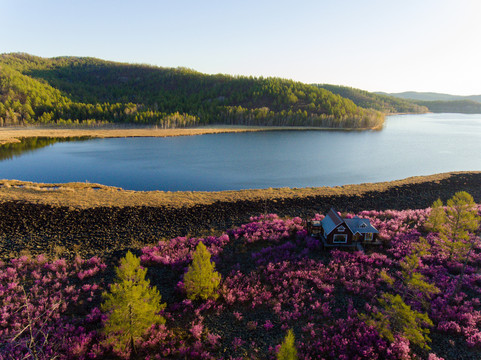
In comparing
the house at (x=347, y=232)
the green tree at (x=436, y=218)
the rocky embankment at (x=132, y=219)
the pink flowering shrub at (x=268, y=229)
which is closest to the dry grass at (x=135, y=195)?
the rocky embankment at (x=132, y=219)

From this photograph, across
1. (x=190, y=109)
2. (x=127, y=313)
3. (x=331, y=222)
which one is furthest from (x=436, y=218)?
(x=190, y=109)

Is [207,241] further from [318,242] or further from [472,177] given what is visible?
[472,177]

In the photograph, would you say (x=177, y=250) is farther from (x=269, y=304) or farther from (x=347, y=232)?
(x=347, y=232)

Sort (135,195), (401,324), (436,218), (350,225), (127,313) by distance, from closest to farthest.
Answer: (127,313) < (401,324) < (350,225) < (436,218) < (135,195)

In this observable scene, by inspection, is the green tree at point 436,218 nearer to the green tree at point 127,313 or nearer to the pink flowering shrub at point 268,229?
the pink flowering shrub at point 268,229

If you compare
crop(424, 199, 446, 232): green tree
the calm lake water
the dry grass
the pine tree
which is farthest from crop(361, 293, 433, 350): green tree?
the calm lake water

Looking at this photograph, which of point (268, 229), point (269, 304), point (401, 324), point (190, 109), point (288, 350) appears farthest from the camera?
point (190, 109)
